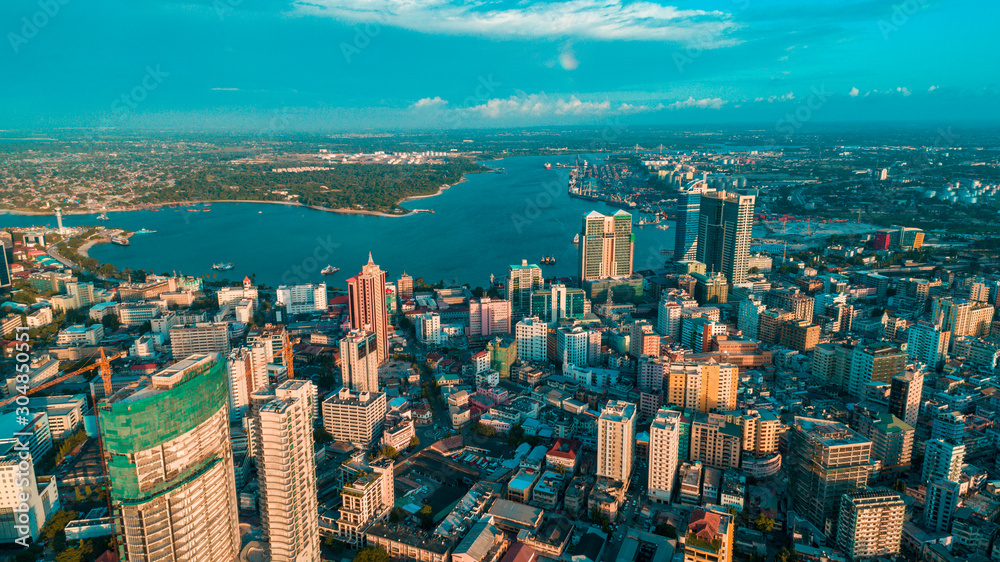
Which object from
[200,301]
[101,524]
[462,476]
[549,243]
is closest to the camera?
[101,524]

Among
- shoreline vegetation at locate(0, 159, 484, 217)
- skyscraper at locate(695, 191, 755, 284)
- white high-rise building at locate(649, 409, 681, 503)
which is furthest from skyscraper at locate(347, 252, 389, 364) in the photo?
shoreline vegetation at locate(0, 159, 484, 217)

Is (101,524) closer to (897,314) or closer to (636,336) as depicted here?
(636,336)

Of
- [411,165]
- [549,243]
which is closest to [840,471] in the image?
[549,243]

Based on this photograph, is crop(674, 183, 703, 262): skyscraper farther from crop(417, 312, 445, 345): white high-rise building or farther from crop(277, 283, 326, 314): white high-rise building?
crop(277, 283, 326, 314): white high-rise building

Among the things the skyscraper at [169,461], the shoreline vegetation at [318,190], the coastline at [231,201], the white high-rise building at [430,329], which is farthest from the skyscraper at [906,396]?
the shoreline vegetation at [318,190]

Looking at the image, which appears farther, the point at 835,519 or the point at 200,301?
the point at 200,301

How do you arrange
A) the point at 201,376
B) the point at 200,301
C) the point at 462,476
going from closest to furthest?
1. the point at 201,376
2. the point at 462,476
3. the point at 200,301

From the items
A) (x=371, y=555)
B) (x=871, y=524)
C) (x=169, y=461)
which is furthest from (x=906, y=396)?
(x=169, y=461)
